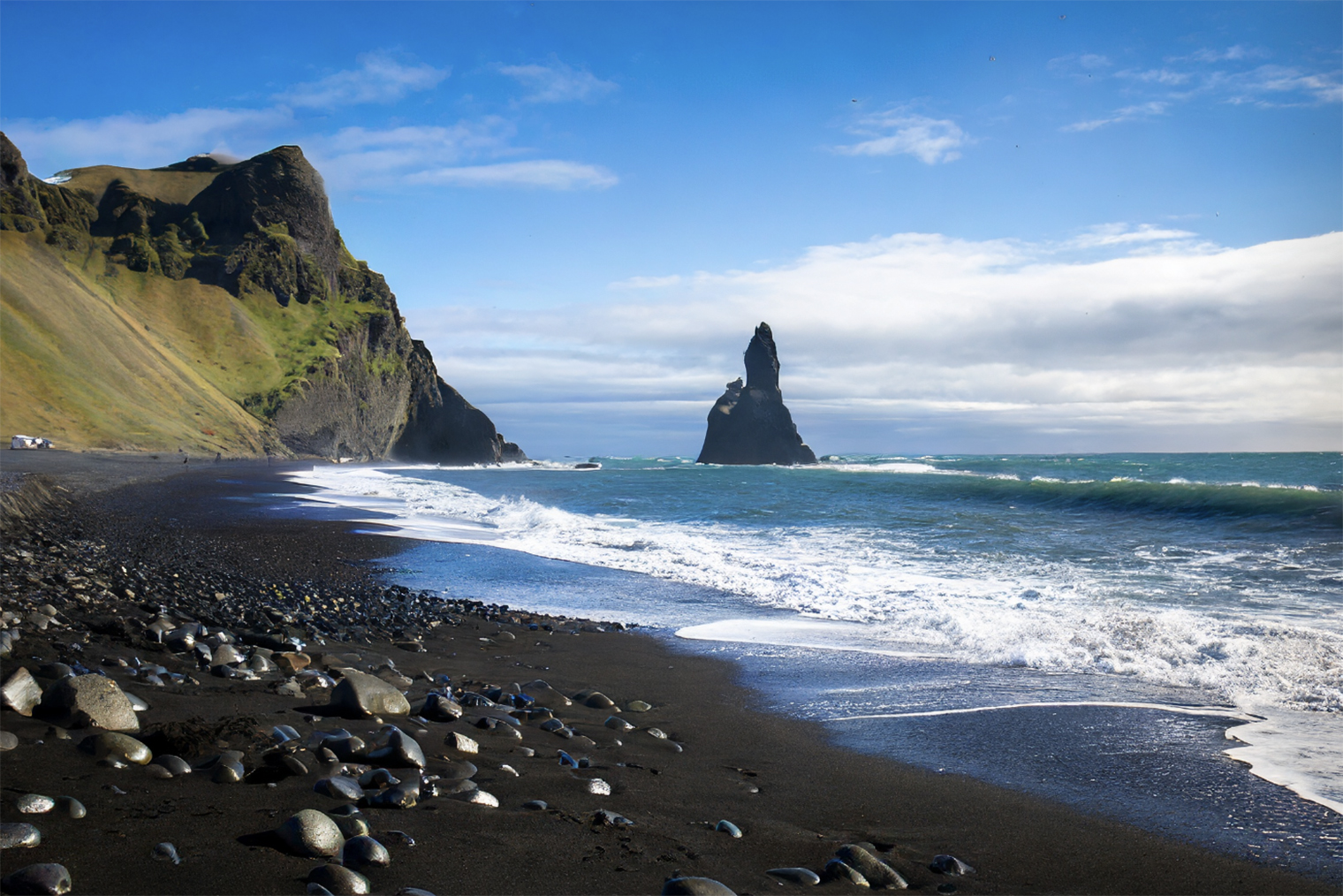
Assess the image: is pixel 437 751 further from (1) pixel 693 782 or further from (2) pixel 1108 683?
(2) pixel 1108 683

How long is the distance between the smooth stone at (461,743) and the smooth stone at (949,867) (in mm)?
2557

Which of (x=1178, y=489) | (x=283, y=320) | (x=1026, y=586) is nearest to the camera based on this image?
(x=1026, y=586)

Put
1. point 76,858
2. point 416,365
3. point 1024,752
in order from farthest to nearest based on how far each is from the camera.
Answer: point 416,365, point 1024,752, point 76,858

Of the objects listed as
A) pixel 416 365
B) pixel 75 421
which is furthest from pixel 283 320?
pixel 75 421

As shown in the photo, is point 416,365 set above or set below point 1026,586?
above

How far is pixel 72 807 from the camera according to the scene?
306 centimetres

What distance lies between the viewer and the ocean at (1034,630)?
186 inches

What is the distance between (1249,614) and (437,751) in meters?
10.4

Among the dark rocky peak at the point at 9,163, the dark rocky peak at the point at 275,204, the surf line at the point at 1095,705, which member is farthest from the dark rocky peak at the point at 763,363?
the surf line at the point at 1095,705

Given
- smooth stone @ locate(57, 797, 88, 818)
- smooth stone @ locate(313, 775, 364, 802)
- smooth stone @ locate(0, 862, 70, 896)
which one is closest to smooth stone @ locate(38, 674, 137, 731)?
smooth stone @ locate(57, 797, 88, 818)

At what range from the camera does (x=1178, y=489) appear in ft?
100

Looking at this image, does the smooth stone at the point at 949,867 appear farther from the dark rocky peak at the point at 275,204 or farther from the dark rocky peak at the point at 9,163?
the dark rocky peak at the point at 275,204

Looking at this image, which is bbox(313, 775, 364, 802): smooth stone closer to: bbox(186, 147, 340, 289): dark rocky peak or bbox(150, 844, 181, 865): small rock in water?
bbox(150, 844, 181, 865): small rock in water

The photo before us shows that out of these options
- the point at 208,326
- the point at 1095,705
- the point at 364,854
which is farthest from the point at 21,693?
the point at 208,326
